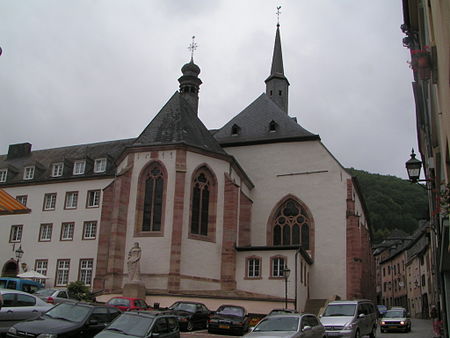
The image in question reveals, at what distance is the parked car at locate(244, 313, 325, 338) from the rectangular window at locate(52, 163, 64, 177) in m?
33.4

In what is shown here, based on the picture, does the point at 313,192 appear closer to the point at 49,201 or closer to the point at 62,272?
the point at 62,272

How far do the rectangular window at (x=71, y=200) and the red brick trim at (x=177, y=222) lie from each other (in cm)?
1322

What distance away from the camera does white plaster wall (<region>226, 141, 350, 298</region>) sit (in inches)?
1395

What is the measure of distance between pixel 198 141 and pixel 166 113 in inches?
128

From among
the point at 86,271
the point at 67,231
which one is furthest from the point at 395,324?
the point at 67,231

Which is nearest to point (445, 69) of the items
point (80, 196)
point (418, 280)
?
point (80, 196)

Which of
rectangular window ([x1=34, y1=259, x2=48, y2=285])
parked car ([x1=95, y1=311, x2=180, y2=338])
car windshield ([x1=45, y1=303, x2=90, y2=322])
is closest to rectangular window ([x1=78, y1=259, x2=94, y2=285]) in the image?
rectangular window ([x1=34, y1=259, x2=48, y2=285])

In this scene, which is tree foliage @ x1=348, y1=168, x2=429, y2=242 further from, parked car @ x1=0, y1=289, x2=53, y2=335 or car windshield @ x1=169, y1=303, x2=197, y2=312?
parked car @ x1=0, y1=289, x2=53, y2=335

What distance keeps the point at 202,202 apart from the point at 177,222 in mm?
2663

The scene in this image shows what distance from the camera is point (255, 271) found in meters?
31.9

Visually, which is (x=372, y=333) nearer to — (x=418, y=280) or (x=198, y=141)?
(x=198, y=141)

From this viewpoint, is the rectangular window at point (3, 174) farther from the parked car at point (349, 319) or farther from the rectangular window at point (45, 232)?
the parked car at point (349, 319)

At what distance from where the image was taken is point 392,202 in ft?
287

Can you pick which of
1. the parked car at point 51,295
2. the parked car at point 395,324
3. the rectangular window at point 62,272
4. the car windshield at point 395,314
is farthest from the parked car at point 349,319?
the rectangular window at point 62,272
